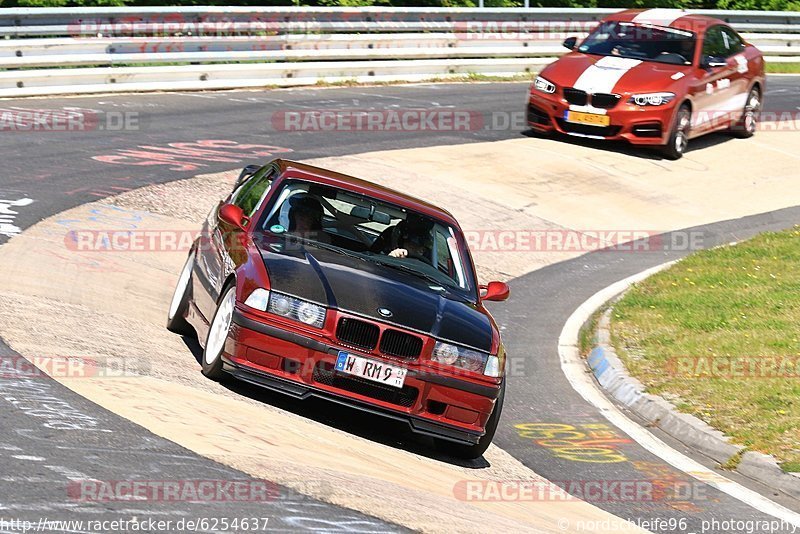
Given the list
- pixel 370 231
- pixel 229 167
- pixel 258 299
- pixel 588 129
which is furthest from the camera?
pixel 588 129

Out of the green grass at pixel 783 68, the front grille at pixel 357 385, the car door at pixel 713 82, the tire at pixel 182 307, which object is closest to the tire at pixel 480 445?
the front grille at pixel 357 385

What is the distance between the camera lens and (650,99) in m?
18.9

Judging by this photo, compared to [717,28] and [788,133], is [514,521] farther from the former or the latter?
[788,133]

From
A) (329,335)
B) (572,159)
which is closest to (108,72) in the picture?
(572,159)

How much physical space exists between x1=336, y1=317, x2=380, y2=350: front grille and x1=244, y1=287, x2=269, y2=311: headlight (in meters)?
0.48

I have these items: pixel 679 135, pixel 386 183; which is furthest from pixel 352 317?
pixel 679 135

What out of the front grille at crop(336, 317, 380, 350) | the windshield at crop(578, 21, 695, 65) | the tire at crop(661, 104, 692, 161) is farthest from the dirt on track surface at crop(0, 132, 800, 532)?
the windshield at crop(578, 21, 695, 65)

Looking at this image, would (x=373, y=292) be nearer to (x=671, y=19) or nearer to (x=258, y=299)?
(x=258, y=299)

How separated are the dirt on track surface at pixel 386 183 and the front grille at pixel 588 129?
0.33 metres

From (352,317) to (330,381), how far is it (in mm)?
403

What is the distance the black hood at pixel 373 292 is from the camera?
7.67m

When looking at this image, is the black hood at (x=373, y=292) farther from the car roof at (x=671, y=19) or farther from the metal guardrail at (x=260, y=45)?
the car roof at (x=671, y=19)

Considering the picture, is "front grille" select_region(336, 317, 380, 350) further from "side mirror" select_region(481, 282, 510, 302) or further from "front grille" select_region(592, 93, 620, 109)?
"front grille" select_region(592, 93, 620, 109)

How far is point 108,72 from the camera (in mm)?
20219
